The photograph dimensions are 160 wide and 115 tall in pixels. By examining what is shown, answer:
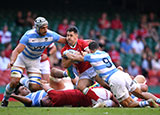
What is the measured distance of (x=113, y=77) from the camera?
8734mm

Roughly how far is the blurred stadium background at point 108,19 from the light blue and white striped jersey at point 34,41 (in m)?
4.65

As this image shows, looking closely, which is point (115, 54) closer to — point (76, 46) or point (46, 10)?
point (46, 10)

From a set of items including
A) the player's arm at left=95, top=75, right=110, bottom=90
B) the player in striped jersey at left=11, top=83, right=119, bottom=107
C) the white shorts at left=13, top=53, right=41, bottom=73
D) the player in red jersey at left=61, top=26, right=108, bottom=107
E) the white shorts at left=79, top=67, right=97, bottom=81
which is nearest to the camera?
the player in striped jersey at left=11, top=83, right=119, bottom=107

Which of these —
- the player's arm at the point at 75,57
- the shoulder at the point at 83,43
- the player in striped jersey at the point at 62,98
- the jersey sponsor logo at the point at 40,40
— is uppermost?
the jersey sponsor logo at the point at 40,40

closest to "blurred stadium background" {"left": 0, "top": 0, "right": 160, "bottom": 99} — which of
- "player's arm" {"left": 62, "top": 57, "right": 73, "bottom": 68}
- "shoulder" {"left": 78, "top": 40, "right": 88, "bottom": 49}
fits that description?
"shoulder" {"left": 78, "top": 40, "right": 88, "bottom": 49}

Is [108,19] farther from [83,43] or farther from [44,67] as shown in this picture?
[83,43]

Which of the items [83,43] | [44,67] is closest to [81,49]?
[83,43]

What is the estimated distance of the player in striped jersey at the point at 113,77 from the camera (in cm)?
871

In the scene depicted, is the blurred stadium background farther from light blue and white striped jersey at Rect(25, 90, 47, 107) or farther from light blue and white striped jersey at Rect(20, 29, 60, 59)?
light blue and white striped jersey at Rect(25, 90, 47, 107)

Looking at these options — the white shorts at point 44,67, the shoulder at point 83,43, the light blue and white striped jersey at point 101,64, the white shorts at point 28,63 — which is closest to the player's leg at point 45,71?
the white shorts at point 44,67

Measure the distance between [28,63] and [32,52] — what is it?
0.34 metres

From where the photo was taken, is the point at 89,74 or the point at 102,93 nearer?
the point at 102,93

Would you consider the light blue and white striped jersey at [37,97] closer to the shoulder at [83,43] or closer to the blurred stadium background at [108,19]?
the shoulder at [83,43]

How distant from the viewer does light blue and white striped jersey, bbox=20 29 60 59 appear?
384 inches
